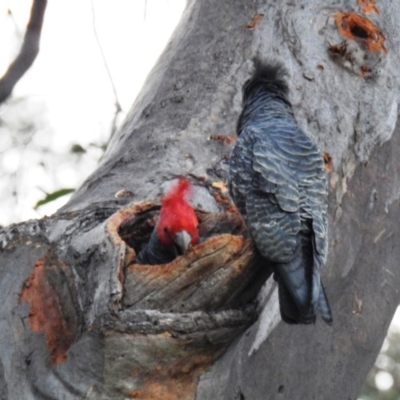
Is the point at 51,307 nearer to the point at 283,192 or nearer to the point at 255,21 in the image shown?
the point at 283,192

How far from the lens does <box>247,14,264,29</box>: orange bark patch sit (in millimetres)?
3680

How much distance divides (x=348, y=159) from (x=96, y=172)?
3.04 feet

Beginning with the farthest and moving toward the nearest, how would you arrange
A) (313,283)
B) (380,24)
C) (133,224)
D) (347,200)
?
(380,24) → (347,200) → (133,224) → (313,283)

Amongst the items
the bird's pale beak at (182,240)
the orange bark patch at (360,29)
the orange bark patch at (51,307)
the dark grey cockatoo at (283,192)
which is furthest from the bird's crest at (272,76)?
the orange bark patch at (51,307)

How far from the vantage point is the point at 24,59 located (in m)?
3.12

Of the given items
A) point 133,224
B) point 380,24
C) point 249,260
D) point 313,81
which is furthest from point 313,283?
point 380,24

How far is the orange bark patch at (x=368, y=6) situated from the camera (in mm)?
3684

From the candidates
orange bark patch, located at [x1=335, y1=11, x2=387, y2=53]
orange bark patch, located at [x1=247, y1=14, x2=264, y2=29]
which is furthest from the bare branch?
orange bark patch, located at [x1=335, y1=11, x2=387, y2=53]

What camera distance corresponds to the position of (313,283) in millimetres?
2631

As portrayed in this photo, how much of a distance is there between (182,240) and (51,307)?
0.43m

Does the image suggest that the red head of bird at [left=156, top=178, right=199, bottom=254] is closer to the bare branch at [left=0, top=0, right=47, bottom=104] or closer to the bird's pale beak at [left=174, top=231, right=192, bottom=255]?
the bird's pale beak at [left=174, top=231, right=192, bottom=255]

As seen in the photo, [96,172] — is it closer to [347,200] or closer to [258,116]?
[258,116]

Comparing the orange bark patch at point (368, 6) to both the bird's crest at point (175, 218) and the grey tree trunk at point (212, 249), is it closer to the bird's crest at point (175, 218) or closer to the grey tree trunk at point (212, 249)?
the grey tree trunk at point (212, 249)

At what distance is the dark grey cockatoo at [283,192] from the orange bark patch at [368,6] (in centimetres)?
46
